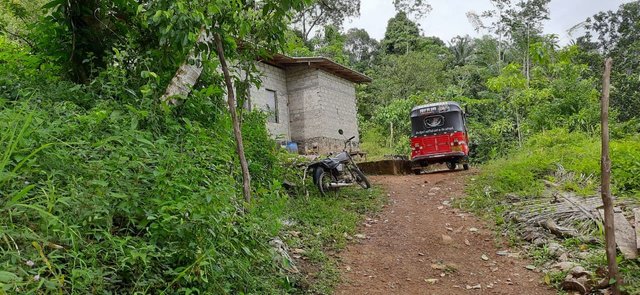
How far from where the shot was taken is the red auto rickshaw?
12719 millimetres

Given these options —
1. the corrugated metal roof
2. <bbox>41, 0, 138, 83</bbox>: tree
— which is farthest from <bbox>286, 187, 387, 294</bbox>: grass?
the corrugated metal roof

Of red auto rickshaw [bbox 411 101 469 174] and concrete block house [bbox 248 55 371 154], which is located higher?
concrete block house [bbox 248 55 371 154]

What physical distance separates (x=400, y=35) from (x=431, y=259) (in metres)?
31.8

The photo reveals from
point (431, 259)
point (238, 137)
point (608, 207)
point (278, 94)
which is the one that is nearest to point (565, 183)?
point (431, 259)

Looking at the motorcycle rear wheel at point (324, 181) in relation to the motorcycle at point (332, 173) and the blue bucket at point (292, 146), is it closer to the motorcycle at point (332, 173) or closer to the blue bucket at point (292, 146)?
the motorcycle at point (332, 173)

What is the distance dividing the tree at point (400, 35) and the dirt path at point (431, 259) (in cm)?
2873

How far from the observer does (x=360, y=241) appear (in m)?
5.80

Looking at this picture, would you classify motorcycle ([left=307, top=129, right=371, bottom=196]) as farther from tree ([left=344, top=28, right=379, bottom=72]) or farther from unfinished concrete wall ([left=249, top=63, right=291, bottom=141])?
tree ([left=344, top=28, right=379, bottom=72])

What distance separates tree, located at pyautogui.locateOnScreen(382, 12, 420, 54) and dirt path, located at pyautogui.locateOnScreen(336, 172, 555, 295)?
28731mm

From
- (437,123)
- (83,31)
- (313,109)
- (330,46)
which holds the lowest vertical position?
(437,123)

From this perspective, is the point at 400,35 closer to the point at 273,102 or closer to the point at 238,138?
the point at 273,102

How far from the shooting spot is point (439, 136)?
1288cm

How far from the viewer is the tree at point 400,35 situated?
34.5 meters

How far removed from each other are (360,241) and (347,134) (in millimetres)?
12363
